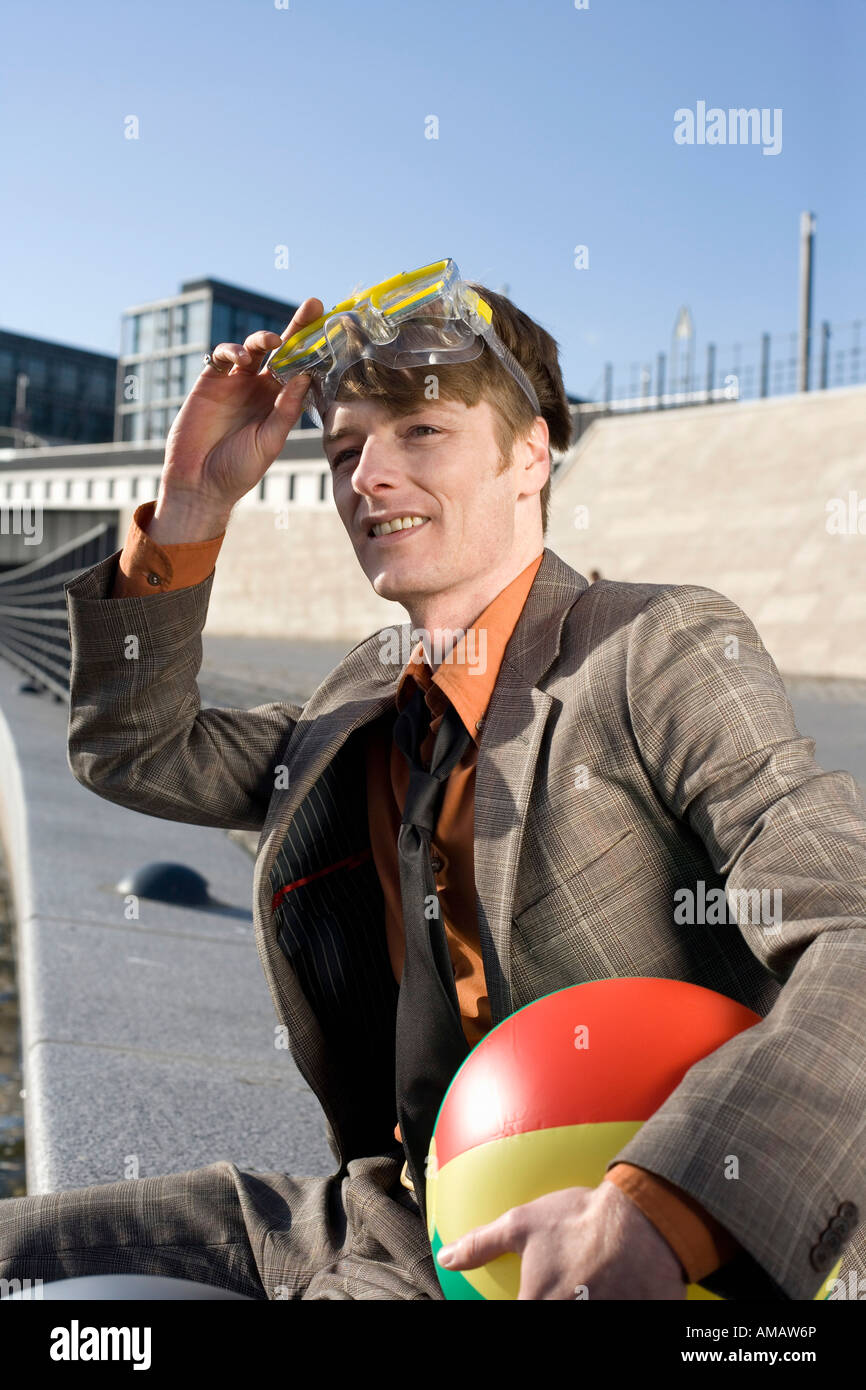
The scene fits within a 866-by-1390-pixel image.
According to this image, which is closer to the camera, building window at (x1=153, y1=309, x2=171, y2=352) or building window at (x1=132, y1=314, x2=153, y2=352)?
building window at (x1=153, y1=309, x2=171, y2=352)

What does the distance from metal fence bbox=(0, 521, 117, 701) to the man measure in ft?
30.7

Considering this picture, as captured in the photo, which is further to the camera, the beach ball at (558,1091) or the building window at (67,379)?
the building window at (67,379)

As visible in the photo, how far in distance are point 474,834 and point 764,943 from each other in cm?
48

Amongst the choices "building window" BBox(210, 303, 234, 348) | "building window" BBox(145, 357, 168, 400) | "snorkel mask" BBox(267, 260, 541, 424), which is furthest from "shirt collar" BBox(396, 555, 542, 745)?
"building window" BBox(145, 357, 168, 400)

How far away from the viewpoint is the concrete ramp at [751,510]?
88.0 feet

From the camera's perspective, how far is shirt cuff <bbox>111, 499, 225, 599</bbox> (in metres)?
2.40

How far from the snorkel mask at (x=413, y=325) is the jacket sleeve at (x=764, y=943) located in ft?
1.90

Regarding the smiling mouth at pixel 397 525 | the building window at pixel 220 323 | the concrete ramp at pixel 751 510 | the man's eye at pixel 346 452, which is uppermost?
the building window at pixel 220 323

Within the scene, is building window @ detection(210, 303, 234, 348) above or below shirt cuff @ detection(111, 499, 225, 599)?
above

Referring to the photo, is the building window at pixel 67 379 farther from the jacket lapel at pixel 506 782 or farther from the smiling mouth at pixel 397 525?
the jacket lapel at pixel 506 782

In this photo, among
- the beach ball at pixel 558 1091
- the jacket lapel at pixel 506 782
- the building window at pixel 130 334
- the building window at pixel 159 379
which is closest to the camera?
the beach ball at pixel 558 1091

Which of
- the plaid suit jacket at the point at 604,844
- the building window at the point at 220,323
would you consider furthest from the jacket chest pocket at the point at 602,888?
the building window at the point at 220,323

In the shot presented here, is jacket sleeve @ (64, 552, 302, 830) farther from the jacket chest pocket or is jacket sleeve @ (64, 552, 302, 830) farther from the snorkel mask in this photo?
the jacket chest pocket

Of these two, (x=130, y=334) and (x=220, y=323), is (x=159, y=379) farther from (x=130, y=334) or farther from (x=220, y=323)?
(x=130, y=334)
